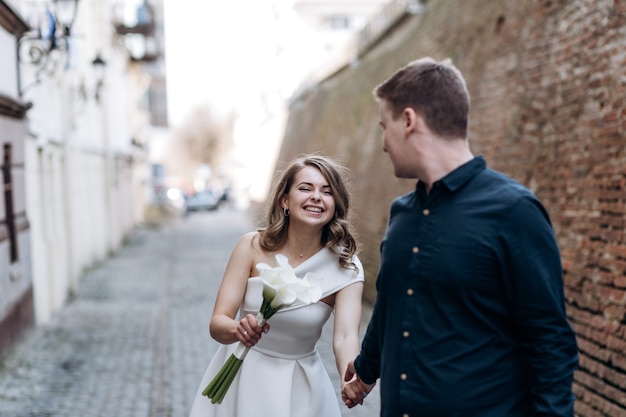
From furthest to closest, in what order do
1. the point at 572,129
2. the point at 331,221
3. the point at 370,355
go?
the point at 572,129, the point at 331,221, the point at 370,355

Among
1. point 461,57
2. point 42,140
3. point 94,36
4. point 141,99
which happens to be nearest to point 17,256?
point 42,140

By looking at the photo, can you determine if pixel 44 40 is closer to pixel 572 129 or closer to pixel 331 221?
pixel 572 129

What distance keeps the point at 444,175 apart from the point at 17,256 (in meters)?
8.59

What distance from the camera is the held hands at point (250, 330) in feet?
9.95

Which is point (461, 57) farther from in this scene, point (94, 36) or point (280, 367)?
point (94, 36)

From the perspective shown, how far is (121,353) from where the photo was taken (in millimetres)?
9469

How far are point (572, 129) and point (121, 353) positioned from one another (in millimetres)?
5869

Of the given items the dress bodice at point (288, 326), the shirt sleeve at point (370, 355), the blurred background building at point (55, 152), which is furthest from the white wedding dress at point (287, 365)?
the blurred background building at point (55, 152)

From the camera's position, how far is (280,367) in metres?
3.32

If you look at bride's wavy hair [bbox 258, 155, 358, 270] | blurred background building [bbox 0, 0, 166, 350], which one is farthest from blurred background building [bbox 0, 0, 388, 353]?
bride's wavy hair [bbox 258, 155, 358, 270]

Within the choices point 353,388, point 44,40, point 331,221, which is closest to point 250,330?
point 353,388

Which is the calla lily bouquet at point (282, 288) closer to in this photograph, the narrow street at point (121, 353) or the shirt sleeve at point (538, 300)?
the shirt sleeve at point (538, 300)

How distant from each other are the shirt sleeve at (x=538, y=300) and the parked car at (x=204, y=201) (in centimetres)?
5053

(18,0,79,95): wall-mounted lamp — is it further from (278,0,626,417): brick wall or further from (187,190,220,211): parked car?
(187,190,220,211): parked car
